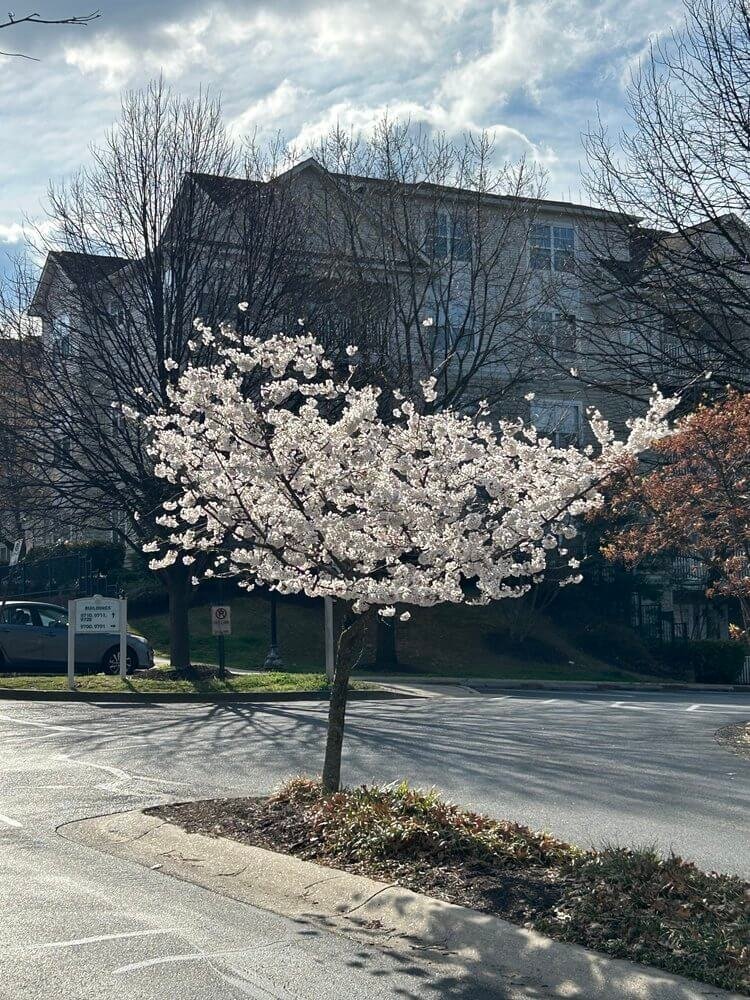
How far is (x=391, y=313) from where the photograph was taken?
27281 millimetres

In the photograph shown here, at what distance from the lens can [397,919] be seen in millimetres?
6504

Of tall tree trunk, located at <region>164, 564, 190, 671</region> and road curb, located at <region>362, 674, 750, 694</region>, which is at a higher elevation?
tall tree trunk, located at <region>164, 564, 190, 671</region>

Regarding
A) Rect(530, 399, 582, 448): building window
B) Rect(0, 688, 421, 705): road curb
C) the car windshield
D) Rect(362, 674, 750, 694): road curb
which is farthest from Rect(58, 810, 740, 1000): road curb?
Rect(530, 399, 582, 448): building window

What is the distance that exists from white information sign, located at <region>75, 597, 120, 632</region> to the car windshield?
201 centimetres

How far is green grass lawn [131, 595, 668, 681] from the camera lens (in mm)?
30078

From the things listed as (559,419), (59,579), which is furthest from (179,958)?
(59,579)

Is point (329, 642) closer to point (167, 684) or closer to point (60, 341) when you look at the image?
point (167, 684)

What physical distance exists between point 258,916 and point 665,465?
14310 mm

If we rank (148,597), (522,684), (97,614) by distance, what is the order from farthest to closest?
(148,597) → (522,684) → (97,614)

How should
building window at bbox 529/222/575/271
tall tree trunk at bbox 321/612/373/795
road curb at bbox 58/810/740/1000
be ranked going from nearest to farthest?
road curb at bbox 58/810/740/1000 < tall tree trunk at bbox 321/612/373/795 < building window at bbox 529/222/575/271

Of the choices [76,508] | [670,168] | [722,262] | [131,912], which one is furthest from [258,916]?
[76,508]

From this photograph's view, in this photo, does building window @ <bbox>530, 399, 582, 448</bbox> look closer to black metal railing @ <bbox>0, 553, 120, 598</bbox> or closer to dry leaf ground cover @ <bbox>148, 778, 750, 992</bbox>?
black metal railing @ <bbox>0, 553, 120, 598</bbox>

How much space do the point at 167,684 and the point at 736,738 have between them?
34.2 feet

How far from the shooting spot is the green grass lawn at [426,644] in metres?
30.1
